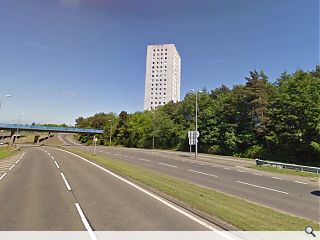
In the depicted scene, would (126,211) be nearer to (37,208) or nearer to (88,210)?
(88,210)

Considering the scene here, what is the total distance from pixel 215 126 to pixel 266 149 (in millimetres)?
12288

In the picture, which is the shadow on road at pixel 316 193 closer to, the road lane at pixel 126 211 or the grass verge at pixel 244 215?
the grass verge at pixel 244 215

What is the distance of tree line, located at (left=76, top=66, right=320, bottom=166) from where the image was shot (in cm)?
4003

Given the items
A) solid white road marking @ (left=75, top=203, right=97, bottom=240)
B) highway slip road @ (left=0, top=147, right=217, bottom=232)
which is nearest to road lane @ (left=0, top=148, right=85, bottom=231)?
highway slip road @ (left=0, top=147, right=217, bottom=232)

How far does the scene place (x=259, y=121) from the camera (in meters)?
49.3

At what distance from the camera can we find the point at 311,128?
38.6 metres

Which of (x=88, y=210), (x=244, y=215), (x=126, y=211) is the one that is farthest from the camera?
(x=88, y=210)

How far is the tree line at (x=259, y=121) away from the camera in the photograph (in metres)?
40.0

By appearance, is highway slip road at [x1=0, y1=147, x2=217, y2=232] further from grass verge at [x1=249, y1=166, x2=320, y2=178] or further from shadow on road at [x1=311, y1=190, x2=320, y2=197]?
grass verge at [x1=249, y1=166, x2=320, y2=178]

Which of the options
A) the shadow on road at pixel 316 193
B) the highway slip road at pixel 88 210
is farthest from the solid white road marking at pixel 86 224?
the shadow on road at pixel 316 193

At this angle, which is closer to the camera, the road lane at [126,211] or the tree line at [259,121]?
the road lane at [126,211]

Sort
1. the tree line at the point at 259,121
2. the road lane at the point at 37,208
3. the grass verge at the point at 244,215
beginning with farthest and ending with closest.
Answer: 1. the tree line at the point at 259,121
2. the grass verge at the point at 244,215
3. the road lane at the point at 37,208

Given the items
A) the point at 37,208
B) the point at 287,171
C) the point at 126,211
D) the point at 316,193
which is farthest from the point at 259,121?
the point at 37,208
